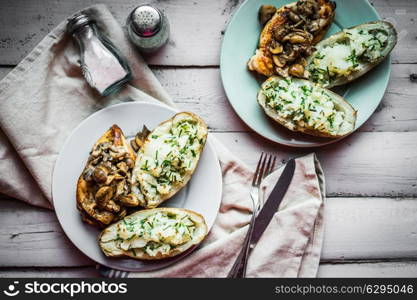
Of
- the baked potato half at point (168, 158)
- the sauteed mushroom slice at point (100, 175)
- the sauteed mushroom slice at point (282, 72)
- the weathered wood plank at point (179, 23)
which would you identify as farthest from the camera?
the weathered wood plank at point (179, 23)

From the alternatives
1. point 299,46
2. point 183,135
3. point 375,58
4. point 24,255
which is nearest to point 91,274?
point 24,255

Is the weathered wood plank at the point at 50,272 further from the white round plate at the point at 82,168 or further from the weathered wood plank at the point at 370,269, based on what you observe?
the weathered wood plank at the point at 370,269

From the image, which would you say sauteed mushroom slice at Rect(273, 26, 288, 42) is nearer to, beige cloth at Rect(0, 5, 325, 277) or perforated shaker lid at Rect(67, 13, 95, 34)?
beige cloth at Rect(0, 5, 325, 277)

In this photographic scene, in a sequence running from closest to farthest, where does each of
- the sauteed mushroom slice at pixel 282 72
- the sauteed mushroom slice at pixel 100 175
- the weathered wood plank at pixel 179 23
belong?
the sauteed mushroom slice at pixel 100 175 → the sauteed mushroom slice at pixel 282 72 → the weathered wood plank at pixel 179 23

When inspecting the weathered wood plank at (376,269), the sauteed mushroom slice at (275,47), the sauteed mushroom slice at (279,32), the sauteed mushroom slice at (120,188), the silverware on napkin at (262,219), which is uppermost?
the sauteed mushroom slice at (279,32)

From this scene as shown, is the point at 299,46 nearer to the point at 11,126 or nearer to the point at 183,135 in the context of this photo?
the point at 183,135

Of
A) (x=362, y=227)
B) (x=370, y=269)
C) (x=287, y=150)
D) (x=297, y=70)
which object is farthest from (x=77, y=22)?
(x=370, y=269)

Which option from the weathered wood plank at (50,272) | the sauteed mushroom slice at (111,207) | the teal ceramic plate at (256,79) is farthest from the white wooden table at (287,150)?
the sauteed mushroom slice at (111,207)
